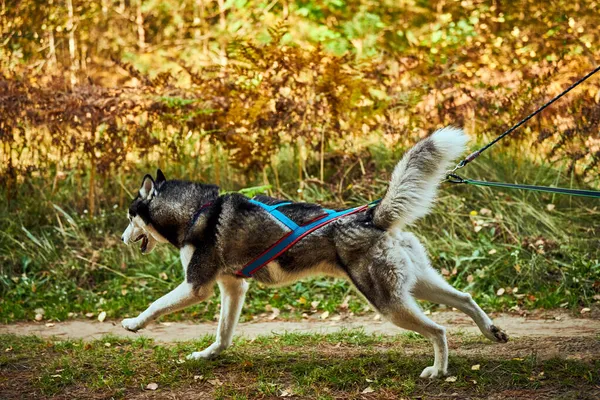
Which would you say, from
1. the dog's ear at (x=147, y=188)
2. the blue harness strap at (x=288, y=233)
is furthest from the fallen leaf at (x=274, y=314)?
the dog's ear at (x=147, y=188)

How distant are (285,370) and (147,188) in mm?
1819

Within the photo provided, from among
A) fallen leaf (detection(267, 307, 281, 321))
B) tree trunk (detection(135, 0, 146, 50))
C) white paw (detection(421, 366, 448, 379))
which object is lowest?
fallen leaf (detection(267, 307, 281, 321))

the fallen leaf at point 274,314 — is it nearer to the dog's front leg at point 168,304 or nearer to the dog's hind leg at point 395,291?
the dog's front leg at point 168,304

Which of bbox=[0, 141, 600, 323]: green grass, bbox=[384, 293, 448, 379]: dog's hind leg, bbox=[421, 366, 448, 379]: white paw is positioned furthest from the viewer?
bbox=[0, 141, 600, 323]: green grass

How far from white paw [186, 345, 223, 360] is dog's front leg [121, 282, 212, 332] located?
51cm

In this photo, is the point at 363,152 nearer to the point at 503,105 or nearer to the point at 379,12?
the point at 503,105

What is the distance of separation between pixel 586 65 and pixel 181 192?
632 centimetres

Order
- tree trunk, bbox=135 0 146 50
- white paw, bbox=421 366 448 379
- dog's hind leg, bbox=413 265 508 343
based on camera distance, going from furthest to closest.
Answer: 1. tree trunk, bbox=135 0 146 50
2. dog's hind leg, bbox=413 265 508 343
3. white paw, bbox=421 366 448 379

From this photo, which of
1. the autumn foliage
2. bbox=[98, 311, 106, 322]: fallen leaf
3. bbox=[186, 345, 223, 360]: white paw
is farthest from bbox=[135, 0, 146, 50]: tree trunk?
bbox=[186, 345, 223, 360]: white paw

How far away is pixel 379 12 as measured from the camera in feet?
48.5

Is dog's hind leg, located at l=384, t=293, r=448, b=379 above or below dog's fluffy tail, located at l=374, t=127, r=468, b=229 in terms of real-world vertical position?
below

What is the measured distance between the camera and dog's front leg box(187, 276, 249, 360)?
4988mm

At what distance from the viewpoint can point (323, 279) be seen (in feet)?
24.3

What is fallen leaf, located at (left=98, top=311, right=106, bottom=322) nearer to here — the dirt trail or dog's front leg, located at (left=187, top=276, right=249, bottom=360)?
the dirt trail
